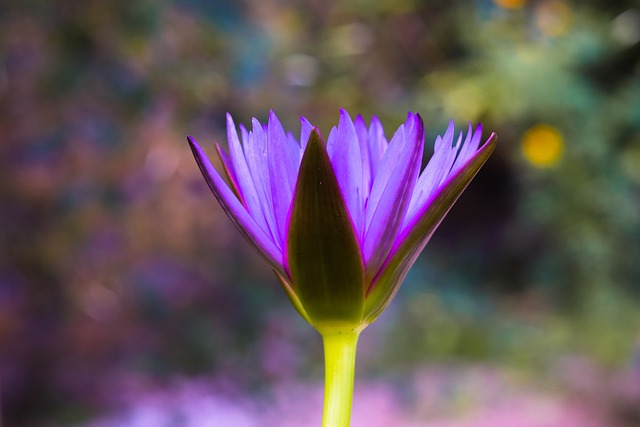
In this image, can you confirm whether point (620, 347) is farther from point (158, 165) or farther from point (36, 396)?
point (36, 396)

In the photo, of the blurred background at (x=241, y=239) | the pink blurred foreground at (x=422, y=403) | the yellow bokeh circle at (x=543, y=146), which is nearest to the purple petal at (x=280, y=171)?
the blurred background at (x=241, y=239)

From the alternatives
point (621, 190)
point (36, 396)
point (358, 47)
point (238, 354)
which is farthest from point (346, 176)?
point (358, 47)

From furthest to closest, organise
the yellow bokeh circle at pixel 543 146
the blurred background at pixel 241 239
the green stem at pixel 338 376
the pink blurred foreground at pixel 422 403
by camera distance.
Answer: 1. the yellow bokeh circle at pixel 543 146
2. the pink blurred foreground at pixel 422 403
3. the blurred background at pixel 241 239
4. the green stem at pixel 338 376

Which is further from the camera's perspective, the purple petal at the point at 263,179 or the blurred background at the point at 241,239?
the blurred background at the point at 241,239

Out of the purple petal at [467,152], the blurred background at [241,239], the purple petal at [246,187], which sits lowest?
the purple petal at [246,187]

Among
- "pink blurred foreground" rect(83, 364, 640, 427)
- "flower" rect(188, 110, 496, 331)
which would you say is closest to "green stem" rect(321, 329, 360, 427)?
"flower" rect(188, 110, 496, 331)

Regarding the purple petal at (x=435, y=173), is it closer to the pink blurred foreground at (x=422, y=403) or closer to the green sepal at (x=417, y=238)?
the green sepal at (x=417, y=238)

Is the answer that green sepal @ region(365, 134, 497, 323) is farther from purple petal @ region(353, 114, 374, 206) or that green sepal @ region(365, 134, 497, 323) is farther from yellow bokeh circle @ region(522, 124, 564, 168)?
yellow bokeh circle @ region(522, 124, 564, 168)
